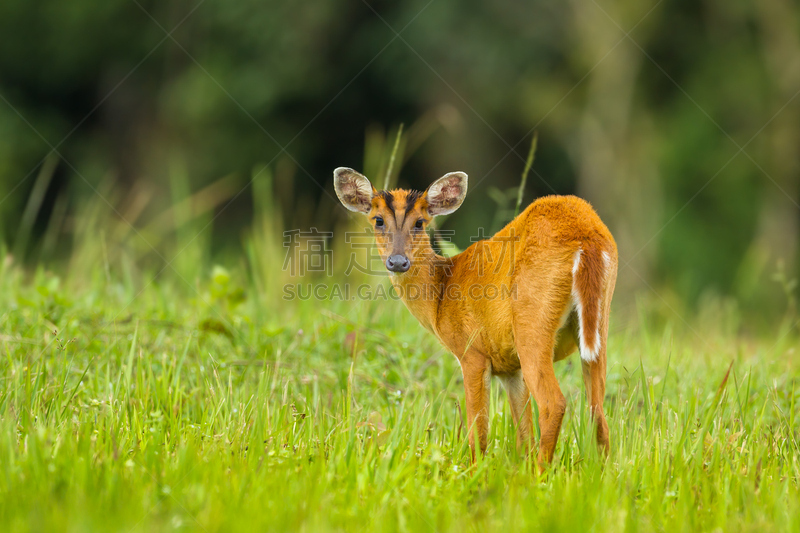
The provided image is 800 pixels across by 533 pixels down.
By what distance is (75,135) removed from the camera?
19.4 m

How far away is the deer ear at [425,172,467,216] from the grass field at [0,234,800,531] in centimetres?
98

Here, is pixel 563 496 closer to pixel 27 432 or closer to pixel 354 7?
pixel 27 432

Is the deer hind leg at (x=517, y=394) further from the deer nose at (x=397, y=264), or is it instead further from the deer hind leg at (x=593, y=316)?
the deer nose at (x=397, y=264)

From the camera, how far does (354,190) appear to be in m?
4.73

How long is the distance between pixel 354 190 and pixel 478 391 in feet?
4.96

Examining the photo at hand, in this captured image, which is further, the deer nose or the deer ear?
the deer ear

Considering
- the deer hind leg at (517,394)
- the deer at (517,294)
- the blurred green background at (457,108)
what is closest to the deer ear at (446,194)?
the deer at (517,294)

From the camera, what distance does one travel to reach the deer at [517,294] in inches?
139

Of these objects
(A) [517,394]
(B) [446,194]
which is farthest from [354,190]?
(A) [517,394]

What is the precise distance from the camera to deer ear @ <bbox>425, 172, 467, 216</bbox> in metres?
4.60

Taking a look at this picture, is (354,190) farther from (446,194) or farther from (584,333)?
(584,333)

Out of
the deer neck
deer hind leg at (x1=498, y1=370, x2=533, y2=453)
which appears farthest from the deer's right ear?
deer hind leg at (x1=498, y1=370, x2=533, y2=453)

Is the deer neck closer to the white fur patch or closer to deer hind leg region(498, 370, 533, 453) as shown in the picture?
deer hind leg region(498, 370, 533, 453)

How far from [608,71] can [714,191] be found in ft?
13.6
